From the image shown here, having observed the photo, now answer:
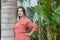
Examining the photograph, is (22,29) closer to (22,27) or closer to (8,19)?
(22,27)

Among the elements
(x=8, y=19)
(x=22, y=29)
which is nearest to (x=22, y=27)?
(x=22, y=29)

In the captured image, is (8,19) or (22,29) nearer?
(22,29)

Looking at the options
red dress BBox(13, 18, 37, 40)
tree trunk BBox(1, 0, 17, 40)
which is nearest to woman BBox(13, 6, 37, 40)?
red dress BBox(13, 18, 37, 40)

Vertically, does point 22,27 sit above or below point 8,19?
below

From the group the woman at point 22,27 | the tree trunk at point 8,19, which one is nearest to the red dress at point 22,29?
the woman at point 22,27

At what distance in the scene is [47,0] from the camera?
19.2ft

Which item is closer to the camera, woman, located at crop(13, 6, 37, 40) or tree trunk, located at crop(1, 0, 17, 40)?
woman, located at crop(13, 6, 37, 40)

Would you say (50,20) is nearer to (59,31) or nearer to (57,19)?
(57,19)

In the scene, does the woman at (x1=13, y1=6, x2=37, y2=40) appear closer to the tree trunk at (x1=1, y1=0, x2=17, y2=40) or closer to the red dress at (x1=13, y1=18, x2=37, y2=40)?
the red dress at (x1=13, y1=18, x2=37, y2=40)

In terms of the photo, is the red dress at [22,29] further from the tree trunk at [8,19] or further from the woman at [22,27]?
the tree trunk at [8,19]

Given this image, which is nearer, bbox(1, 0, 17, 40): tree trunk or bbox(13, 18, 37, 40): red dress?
bbox(13, 18, 37, 40): red dress

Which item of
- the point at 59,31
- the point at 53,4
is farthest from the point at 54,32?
the point at 53,4

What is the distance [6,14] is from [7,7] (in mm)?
169

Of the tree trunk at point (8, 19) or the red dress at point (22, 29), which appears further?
the tree trunk at point (8, 19)
